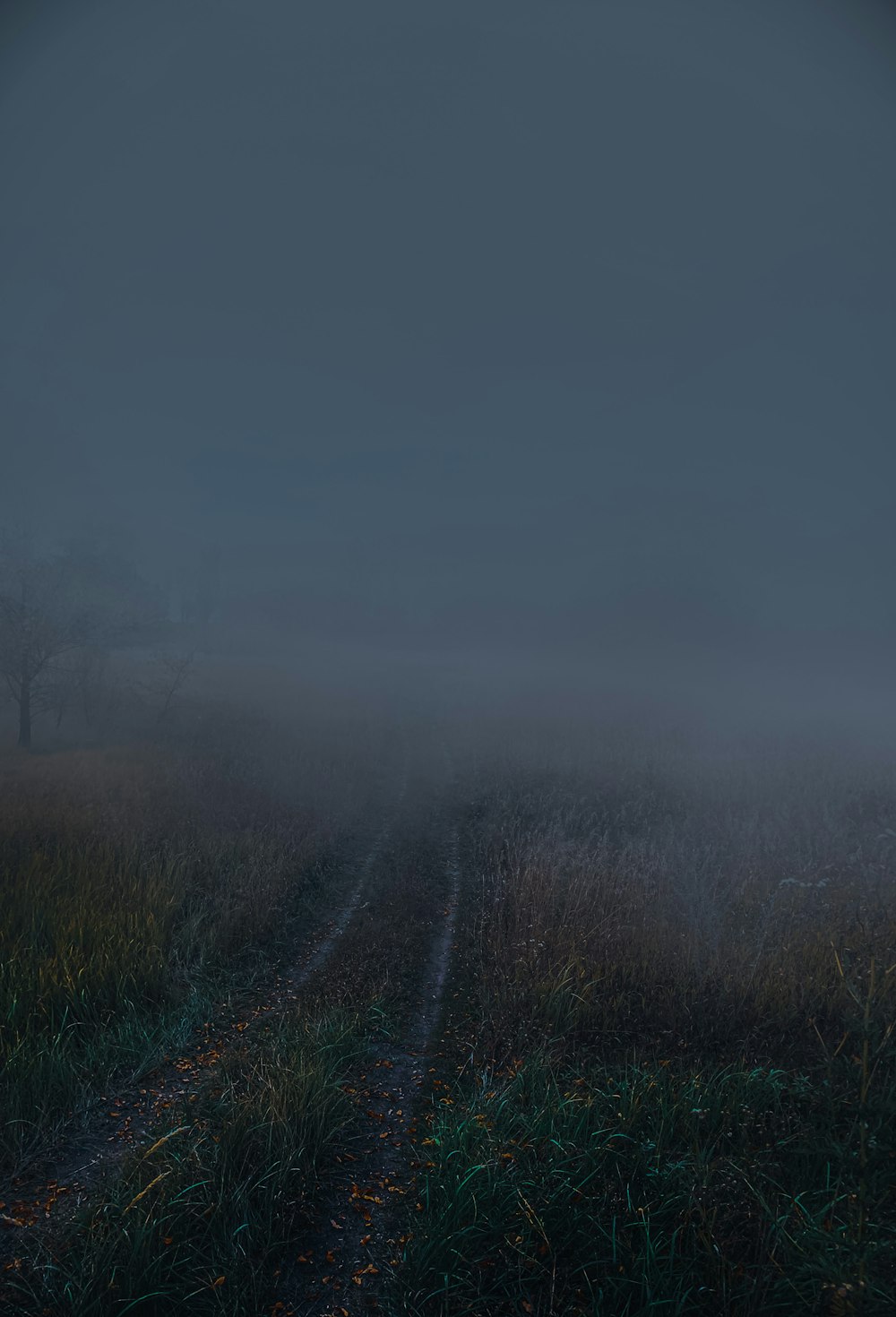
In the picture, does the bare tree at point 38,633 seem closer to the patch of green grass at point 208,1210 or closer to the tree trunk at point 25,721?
the tree trunk at point 25,721

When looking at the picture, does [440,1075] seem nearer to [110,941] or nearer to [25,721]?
[110,941]

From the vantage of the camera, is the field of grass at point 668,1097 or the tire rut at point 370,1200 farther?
the tire rut at point 370,1200

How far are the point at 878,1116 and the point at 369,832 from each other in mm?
11492

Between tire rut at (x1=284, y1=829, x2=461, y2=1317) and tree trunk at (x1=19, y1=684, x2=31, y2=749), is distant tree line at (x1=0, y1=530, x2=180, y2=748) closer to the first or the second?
tree trunk at (x1=19, y1=684, x2=31, y2=749)

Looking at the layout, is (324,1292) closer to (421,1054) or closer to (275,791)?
(421,1054)

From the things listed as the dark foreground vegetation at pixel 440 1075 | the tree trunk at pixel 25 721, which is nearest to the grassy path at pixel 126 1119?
the dark foreground vegetation at pixel 440 1075

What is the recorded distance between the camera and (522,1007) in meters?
6.20

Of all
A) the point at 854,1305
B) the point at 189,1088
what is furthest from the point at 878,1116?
the point at 189,1088

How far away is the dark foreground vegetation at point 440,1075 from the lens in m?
3.31

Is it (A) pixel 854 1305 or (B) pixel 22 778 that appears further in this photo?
(B) pixel 22 778

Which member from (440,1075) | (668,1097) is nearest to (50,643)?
(440,1075)

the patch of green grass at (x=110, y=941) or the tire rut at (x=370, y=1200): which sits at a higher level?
the patch of green grass at (x=110, y=941)

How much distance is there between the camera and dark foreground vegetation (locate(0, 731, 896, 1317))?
331cm

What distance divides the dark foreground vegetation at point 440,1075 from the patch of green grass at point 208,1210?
22 mm
